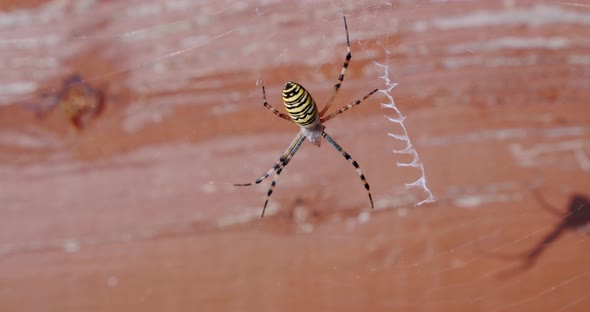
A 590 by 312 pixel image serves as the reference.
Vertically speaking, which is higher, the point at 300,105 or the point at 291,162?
the point at 300,105

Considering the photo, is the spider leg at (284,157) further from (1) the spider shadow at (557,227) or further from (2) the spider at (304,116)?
(1) the spider shadow at (557,227)

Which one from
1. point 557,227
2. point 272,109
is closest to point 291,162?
point 272,109

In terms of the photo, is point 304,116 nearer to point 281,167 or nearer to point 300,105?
point 300,105

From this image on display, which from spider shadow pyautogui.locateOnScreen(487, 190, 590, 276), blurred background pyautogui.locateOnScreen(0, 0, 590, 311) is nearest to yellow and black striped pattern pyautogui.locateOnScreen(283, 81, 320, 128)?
blurred background pyautogui.locateOnScreen(0, 0, 590, 311)

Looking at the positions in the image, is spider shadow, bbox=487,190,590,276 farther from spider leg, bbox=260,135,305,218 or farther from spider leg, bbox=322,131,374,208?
spider leg, bbox=260,135,305,218

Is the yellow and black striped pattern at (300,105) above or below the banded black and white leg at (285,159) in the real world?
above

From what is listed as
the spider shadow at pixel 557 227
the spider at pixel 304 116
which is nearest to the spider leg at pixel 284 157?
the spider at pixel 304 116
